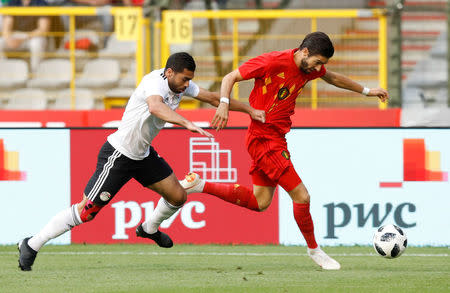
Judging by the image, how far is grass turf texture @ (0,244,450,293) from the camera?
7076 millimetres

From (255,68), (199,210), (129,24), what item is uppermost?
(129,24)

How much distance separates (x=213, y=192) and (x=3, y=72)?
555cm

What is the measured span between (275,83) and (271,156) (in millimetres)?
639

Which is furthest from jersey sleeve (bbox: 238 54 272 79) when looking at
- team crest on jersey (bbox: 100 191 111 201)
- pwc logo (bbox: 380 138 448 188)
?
pwc logo (bbox: 380 138 448 188)

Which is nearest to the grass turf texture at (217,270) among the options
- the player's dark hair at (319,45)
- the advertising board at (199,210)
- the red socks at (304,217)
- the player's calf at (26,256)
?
the player's calf at (26,256)

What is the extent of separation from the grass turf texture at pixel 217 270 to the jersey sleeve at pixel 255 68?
5.50 feet

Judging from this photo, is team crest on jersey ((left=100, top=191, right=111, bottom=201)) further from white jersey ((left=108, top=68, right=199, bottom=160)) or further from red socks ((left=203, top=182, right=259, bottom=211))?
red socks ((left=203, top=182, right=259, bottom=211))

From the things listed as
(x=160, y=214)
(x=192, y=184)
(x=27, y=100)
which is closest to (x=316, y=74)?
(x=192, y=184)

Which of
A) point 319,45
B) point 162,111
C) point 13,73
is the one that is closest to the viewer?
point 162,111

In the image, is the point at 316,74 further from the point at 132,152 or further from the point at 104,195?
the point at 104,195

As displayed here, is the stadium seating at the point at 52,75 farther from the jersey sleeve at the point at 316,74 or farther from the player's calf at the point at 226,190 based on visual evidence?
the jersey sleeve at the point at 316,74

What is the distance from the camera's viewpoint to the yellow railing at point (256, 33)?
41.1 feet

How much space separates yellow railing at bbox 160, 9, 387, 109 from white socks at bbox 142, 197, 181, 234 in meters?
4.19

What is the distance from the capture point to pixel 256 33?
504 inches
